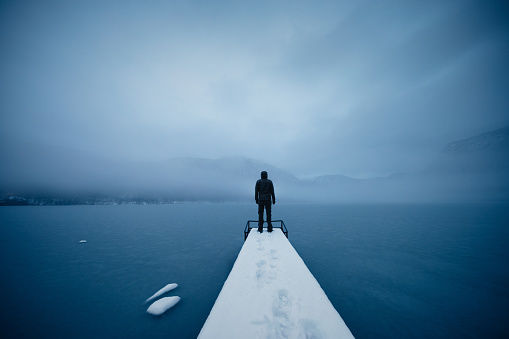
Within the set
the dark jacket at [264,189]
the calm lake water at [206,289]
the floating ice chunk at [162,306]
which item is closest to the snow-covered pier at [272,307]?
the dark jacket at [264,189]

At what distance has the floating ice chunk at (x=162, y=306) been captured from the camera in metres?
7.64

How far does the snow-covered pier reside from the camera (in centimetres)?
311

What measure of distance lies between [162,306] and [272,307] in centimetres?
710

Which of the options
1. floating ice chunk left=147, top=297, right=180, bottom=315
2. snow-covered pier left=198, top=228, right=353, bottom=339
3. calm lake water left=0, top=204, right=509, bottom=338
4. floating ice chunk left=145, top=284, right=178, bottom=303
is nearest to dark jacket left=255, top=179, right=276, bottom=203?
Result: snow-covered pier left=198, top=228, right=353, bottom=339

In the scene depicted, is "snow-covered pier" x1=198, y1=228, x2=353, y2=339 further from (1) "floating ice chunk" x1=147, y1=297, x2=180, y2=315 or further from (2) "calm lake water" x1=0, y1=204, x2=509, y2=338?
(1) "floating ice chunk" x1=147, y1=297, x2=180, y2=315

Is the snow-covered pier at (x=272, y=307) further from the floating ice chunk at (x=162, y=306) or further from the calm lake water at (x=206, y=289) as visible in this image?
the floating ice chunk at (x=162, y=306)

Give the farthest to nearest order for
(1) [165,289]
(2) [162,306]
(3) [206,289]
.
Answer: (3) [206,289] < (1) [165,289] < (2) [162,306]

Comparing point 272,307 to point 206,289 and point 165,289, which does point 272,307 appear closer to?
point 206,289

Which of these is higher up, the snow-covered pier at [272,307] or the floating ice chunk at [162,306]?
the snow-covered pier at [272,307]

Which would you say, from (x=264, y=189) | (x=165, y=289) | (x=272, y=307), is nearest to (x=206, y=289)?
(x=165, y=289)

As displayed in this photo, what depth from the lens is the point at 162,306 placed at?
25.9 ft

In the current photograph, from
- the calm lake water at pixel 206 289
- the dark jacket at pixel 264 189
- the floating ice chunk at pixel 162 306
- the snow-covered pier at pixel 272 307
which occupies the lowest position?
the calm lake water at pixel 206 289

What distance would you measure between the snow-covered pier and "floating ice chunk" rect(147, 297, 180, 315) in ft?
16.7

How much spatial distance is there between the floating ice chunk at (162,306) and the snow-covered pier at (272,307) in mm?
5080
